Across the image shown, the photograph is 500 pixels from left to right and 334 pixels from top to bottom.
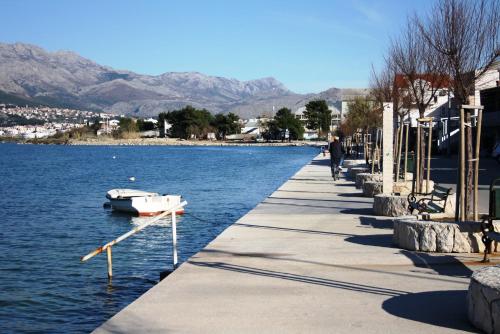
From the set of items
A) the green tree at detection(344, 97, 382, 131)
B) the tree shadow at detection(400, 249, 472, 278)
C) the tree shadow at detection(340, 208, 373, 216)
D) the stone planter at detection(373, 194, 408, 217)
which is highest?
the green tree at detection(344, 97, 382, 131)

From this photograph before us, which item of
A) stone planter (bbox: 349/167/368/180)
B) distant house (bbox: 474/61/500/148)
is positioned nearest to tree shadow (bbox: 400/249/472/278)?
stone planter (bbox: 349/167/368/180)

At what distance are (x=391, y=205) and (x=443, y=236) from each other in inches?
192

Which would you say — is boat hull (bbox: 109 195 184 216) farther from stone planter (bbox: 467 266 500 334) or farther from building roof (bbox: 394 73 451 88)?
stone planter (bbox: 467 266 500 334)

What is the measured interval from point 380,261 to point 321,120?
580 ft

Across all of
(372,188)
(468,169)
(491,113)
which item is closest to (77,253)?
(372,188)

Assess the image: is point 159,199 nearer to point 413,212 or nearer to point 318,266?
point 413,212

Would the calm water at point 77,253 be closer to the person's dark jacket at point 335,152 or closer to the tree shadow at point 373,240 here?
the tree shadow at point 373,240

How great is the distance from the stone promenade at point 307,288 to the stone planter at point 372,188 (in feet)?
21.0

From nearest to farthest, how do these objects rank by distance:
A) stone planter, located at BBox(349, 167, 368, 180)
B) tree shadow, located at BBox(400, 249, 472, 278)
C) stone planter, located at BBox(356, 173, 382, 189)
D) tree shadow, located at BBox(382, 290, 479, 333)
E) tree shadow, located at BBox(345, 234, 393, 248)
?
tree shadow, located at BBox(382, 290, 479, 333) < tree shadow, located at BBox(400, 249, 472, 278) < tree shadow, located at BBox(345, 234, 393, 248) < stone planter, located at BBox(356, 173, 382, 189) < stone planter, located at BBox(349, 167, 368, 180)

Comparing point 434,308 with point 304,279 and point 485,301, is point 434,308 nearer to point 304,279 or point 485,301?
point 485,301

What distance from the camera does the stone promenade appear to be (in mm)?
7480

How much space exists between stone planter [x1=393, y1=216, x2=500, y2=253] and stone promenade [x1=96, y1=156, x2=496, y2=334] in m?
0.24

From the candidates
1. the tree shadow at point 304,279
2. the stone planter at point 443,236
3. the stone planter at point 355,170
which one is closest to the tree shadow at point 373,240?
the stone planter at point 443,236

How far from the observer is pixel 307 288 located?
9148 millimetres
